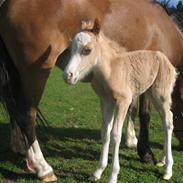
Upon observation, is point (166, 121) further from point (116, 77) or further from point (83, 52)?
point (83, 52)

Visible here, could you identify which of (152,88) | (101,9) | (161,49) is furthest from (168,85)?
(101,9)

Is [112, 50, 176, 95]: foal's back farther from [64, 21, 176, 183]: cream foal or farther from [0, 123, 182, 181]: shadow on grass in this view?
[0, 123, 182, 181]: shadow on grass

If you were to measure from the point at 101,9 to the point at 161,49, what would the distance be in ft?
3.11

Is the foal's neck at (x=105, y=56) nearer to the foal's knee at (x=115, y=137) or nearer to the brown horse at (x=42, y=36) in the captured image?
the brown horse at (x=42, y=36)

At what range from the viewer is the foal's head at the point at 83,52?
3.75 meters

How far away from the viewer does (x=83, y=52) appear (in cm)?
380

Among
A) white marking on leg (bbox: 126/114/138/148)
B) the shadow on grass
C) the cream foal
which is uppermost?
the cream foal

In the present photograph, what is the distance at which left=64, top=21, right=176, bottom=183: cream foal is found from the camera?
3809 mm

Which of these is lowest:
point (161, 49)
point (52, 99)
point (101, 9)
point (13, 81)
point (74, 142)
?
point (52, 99)

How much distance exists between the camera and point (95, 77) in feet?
13.8

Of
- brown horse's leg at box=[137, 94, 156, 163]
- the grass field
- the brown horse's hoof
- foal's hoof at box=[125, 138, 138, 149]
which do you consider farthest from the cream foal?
foal's hoof at box=[125, 138, 138, 149]

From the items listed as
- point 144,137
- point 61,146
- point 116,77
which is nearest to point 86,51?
point 116,77

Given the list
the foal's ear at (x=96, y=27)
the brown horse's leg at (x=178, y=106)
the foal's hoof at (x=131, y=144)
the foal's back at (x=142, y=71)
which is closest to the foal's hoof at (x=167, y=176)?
the foal's back at (x=142, y=71)

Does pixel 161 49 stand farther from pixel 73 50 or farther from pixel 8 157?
pixel 8 157
